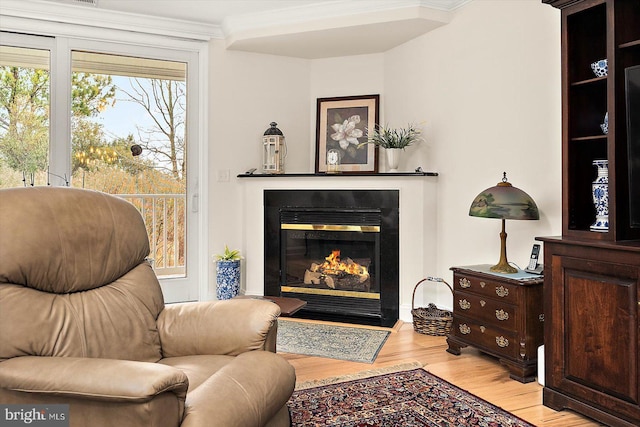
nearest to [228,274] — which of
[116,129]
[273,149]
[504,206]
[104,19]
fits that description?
[273,149]

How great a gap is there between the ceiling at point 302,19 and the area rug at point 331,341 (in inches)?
94.9

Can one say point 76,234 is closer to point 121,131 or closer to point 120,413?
point 120,413

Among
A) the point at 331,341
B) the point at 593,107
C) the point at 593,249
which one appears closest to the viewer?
the point at 593,249

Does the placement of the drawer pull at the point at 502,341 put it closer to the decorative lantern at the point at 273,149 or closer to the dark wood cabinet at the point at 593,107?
the dark wood cabinet at the point at 593,107

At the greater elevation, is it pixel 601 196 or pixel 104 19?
pixel 104 19

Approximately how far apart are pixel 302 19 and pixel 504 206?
2337 millimetres

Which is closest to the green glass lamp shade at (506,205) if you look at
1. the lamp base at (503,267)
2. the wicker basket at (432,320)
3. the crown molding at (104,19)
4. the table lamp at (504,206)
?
the table lamp at (504,206)

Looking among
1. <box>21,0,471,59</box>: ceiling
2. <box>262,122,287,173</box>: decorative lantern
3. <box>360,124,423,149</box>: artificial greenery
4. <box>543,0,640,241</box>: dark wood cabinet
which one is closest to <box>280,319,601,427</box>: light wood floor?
<box>543,0,640,241</box>: dark wood cabinet

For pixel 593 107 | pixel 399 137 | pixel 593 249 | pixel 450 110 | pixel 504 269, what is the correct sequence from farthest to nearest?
pixel 399 137
pixel 450 110
pixel 504 269
pixel 593 107
pixel 593 249

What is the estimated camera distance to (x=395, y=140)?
14.3 ft

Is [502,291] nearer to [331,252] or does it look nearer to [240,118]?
[331,252]

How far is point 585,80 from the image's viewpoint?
8.35 feet

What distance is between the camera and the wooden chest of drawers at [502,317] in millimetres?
2893

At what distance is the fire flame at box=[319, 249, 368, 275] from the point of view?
4.38m
